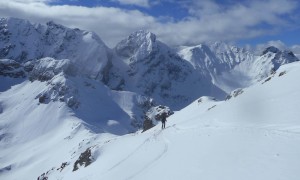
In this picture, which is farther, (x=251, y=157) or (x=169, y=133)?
(x=169, y=133)

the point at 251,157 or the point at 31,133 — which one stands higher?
the point at 251,157

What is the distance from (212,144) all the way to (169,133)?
1525 cm

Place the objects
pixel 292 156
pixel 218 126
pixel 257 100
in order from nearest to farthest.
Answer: pixel 292 156, pixel 218 126, pixel 257 100

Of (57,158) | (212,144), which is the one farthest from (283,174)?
(57,158)

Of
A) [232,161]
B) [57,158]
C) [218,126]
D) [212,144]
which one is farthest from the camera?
[57,158]

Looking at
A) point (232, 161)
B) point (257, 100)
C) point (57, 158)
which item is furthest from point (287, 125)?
point (57, 158)

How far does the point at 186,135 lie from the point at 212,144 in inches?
339

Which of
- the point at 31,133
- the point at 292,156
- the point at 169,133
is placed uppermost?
the point at 292,156

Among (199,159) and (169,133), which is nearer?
(199,159)

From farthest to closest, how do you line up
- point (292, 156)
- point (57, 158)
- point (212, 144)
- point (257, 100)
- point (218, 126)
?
1. point (57, 158)
2. point (257, 100)
3. point (218, 126)
4. point (212, 144)
5. point (292, 156)

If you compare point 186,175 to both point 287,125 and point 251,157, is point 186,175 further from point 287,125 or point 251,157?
point 287,125

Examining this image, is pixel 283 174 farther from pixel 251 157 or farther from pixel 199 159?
pixel 199 159

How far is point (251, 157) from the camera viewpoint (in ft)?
91.5

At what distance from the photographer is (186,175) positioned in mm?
28562
